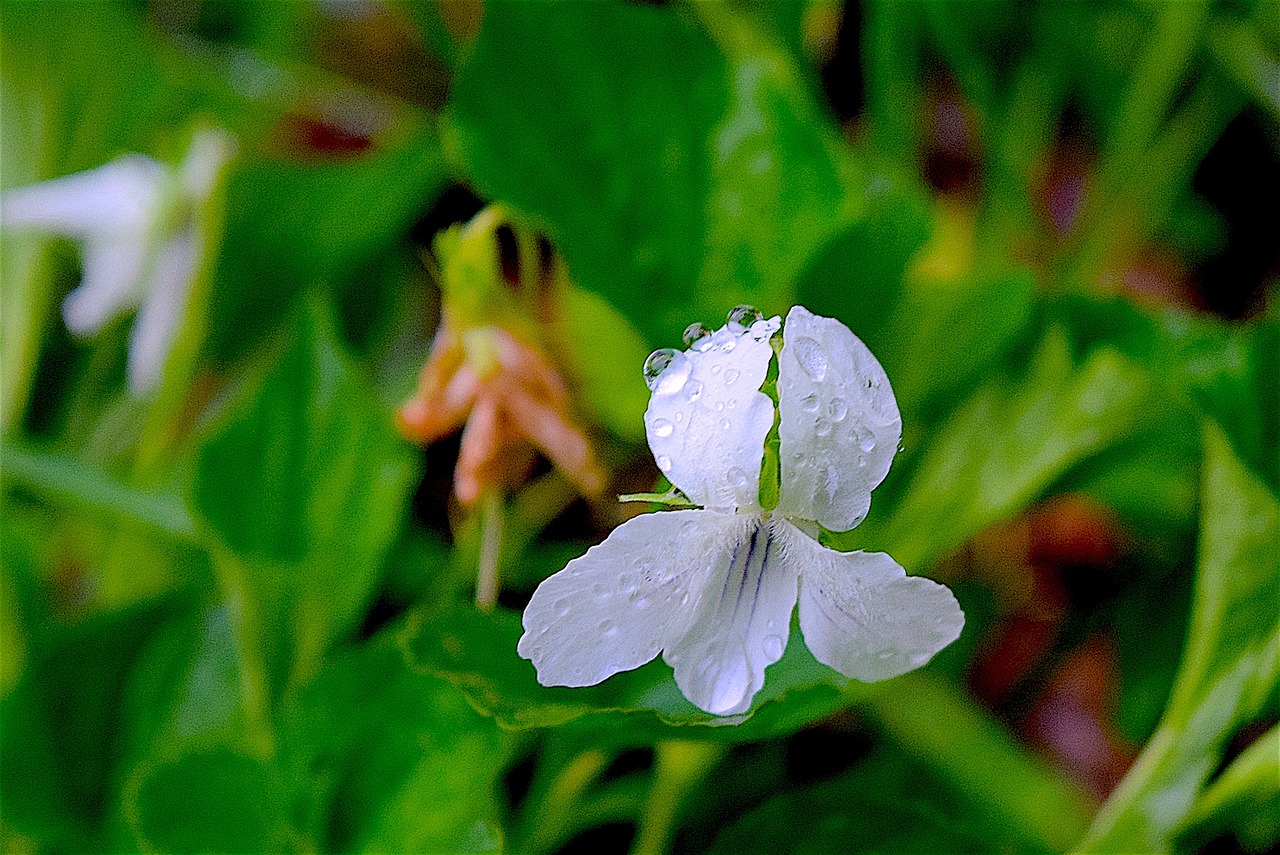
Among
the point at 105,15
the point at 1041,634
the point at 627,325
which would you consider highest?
the point at 627,325

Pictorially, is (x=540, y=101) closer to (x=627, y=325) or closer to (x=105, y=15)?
(x=627, y=325)

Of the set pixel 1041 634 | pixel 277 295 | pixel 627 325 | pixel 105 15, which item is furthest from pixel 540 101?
pixel 105 15

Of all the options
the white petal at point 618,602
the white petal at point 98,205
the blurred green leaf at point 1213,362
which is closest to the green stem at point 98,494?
the white petal at point 98,205

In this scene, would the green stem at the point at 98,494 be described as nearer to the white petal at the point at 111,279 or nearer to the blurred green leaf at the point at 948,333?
the white petal at the point at 111,279

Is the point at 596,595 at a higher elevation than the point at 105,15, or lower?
higher

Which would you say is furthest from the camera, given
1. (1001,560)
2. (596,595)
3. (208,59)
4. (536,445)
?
(208,59)

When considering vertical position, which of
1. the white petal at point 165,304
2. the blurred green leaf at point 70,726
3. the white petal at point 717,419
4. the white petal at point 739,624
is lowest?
the blurred green leaf at point 70,726

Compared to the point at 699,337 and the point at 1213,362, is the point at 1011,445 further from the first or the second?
the point at 699,337
